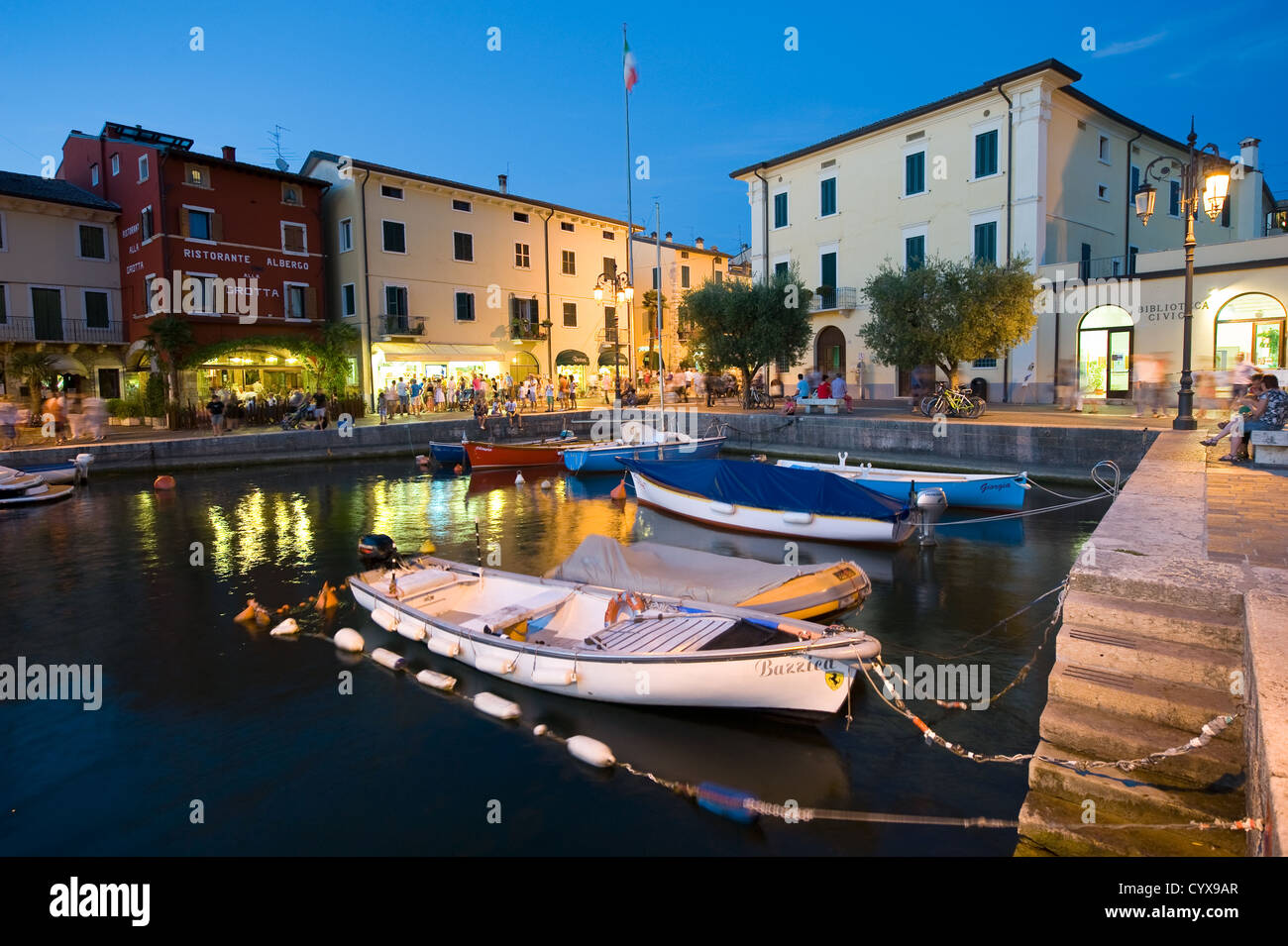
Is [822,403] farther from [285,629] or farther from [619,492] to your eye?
[285,629]

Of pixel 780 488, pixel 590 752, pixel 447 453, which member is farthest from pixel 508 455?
pixel 590 752

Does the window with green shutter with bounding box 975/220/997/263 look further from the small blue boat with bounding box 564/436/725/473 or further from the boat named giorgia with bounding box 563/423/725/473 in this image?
the small blue boat with bounding box 564/436/725/473

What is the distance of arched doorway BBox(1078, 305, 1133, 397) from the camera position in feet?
91.2

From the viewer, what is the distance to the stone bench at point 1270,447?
432 inches

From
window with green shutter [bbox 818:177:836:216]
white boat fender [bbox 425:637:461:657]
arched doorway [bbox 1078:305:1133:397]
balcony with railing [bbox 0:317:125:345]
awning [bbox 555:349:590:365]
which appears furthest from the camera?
awning [bbox 555:349:590:365]

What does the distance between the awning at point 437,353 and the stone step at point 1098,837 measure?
3631cm

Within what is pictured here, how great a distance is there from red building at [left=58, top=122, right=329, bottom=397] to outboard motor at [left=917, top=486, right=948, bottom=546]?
30.2 metres

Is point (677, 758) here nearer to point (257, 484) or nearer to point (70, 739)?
point (70, 739)

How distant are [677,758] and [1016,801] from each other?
113 inches

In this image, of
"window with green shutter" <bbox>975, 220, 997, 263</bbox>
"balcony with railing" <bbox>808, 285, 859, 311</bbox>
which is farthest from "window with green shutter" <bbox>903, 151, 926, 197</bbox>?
"balcony with railing" <bbox>808, 285, 859, 311</bbox>
